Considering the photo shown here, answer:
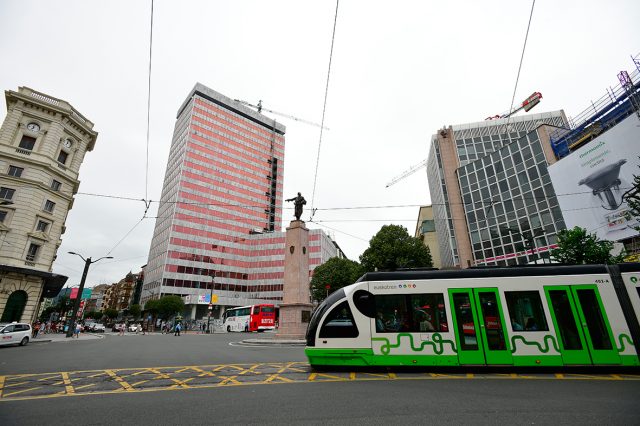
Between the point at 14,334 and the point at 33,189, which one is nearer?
the point at 14,334

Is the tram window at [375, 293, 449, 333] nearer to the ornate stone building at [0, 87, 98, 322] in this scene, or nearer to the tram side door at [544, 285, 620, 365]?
the tram side door at [544, 285, 620, 365]

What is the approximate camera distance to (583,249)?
2200 centimetres

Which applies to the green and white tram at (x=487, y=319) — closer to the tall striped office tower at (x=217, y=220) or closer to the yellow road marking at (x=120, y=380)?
the yellow road marking at (x=120, y=380)

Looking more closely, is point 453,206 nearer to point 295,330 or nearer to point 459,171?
point 459,171

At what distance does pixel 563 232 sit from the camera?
23.8m

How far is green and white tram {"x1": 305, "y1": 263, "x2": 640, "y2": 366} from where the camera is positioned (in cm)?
812

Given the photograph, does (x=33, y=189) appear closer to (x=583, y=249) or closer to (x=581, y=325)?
(x=581, y=325)

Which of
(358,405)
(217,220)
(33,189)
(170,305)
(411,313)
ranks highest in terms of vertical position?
(217,220)

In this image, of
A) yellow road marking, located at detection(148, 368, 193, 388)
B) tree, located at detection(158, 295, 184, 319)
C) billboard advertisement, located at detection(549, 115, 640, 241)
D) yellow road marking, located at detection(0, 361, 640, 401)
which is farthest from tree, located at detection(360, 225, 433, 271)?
tree, located at detection(158, 295, 184, 319)

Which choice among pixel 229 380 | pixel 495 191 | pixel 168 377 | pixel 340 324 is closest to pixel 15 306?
pixel 168 377

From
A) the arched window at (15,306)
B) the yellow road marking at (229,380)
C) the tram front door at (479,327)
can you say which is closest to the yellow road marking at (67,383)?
the yellow road marking at (229,380)

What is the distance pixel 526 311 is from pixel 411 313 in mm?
3118

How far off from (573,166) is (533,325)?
32168 millimetres

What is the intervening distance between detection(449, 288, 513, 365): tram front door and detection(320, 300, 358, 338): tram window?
292 centimetres
